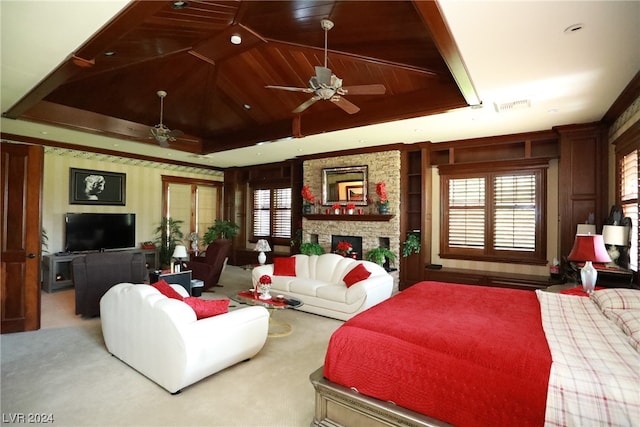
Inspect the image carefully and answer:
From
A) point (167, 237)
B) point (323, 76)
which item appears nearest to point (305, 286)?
point (323, 76)

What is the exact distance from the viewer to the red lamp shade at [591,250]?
3383 millimetres

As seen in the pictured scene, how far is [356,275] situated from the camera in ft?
15.9

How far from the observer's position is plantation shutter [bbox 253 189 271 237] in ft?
31.4

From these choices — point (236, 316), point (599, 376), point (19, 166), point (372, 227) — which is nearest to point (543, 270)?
point (372, 227)

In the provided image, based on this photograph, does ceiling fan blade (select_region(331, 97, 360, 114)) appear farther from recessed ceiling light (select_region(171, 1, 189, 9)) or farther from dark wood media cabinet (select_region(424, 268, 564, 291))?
dark wood media cabinet (select_region(424, 268, 564, 291))

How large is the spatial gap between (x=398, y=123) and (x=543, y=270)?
369 centimetres

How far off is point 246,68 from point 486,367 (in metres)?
4.75

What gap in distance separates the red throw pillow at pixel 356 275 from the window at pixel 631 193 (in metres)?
3.16

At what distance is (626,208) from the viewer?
4184mm

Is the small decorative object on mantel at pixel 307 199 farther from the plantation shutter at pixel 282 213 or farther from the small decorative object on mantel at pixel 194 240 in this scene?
the small decorative object on mantel at pixel 194 240

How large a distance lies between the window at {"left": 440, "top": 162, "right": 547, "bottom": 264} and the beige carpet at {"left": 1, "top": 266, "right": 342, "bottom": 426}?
3.94 m

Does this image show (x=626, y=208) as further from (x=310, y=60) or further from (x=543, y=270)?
(x=310, y=60)

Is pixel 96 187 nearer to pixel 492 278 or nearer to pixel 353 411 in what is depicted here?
pixel 353 411

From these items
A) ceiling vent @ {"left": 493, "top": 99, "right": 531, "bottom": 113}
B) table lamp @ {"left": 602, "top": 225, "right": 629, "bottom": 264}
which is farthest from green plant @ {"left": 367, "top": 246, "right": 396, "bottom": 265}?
table lamp @ {"left": 602, "top": 225, "right": 629, "bottom": 264}
